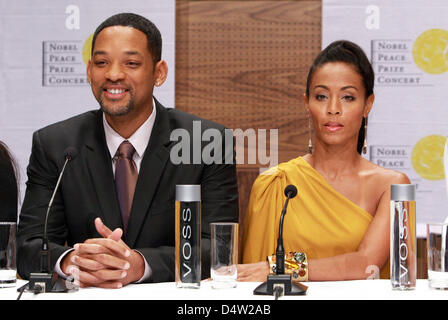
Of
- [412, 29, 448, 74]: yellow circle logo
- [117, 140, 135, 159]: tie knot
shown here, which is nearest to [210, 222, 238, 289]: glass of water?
[117, 140, 135, 159]: tie knot

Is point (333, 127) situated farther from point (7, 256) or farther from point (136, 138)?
point (7, 256)

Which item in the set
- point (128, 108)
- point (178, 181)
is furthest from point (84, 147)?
point (178, 181)

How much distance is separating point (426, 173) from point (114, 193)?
167cm

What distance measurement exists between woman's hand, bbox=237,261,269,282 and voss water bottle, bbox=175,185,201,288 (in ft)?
1.16

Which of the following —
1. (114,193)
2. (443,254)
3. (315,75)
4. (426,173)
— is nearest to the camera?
(443,254)

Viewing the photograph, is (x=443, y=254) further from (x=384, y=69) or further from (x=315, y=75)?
(x=384, y=69)

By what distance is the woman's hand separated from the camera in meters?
1.97

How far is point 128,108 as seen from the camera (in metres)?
2.43

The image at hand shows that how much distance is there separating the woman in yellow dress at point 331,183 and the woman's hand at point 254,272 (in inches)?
16.4

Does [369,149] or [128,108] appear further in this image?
[369,149]

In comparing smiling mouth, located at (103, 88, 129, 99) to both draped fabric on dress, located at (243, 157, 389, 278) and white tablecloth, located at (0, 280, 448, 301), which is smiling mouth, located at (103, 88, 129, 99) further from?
white tablecloth, located at (0, 280, 448, 301)

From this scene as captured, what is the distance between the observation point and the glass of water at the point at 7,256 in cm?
166

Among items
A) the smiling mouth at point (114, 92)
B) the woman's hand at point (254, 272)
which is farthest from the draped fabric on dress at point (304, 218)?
the smiling mouth at point (114, 92)

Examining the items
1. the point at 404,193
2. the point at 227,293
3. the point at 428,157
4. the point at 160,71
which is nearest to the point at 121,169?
the point at 160,71
